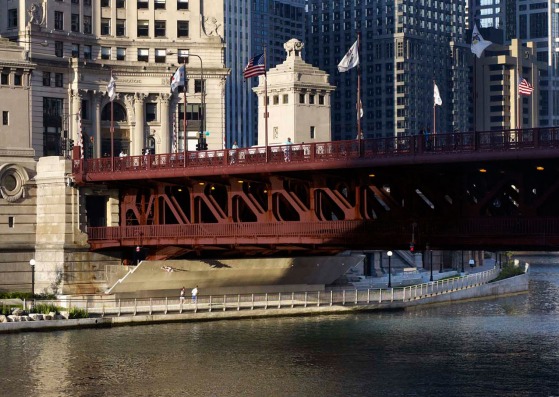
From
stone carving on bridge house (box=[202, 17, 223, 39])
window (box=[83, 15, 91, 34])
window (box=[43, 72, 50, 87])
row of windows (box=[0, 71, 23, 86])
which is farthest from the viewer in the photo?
stone carving on bridge house (box=[202, 17, 223, 39])

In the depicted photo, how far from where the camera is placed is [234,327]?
10938cm

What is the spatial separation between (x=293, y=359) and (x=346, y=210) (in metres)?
9.61

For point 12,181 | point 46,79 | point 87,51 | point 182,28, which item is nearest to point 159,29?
point 182,28

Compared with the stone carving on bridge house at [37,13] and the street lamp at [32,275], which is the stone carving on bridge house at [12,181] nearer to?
the street lamp at [32,275]

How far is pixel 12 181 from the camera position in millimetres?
118312

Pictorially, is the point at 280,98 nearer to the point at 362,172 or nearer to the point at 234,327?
the point at 234,327

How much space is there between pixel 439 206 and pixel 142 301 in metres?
34.1

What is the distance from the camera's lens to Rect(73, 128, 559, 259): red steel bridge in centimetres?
8231

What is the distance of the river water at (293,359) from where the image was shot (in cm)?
8162

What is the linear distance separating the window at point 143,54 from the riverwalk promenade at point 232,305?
154ft

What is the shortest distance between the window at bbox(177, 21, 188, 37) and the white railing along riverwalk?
48.4 metres

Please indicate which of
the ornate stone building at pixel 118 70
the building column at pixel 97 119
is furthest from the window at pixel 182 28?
the building column at pixel 97 119

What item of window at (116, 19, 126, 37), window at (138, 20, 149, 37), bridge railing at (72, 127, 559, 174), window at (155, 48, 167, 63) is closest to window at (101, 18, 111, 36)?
window at (116, 19, 126, 37)

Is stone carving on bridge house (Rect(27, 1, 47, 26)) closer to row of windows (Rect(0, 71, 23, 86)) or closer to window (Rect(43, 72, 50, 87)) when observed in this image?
window (Rect(43, 72, 50, 87))
